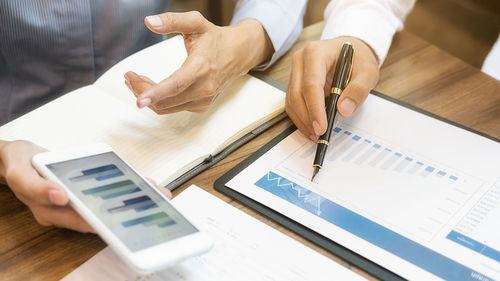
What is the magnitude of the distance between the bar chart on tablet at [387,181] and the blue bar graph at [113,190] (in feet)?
0.62

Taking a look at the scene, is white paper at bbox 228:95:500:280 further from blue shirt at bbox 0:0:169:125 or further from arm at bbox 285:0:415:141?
blue shirt at bbox 0:0:169:125

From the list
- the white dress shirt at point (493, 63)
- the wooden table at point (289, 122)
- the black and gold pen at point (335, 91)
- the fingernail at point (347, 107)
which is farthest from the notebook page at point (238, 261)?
the white dress shirt at point (493, 63)

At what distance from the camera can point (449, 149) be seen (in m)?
0.62

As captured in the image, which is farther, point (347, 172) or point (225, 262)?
point (347, 172)

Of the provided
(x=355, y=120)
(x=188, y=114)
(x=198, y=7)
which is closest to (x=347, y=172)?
(x=355, y=120)

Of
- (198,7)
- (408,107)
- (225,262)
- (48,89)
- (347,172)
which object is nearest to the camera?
(225,262)

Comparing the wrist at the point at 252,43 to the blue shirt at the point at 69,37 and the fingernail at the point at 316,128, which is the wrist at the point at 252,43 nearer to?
the blue shirt at the point at 69,37

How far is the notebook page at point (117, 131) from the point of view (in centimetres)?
56

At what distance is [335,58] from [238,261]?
375 mm

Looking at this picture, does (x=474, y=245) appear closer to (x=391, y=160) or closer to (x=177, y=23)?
(x=391, y=160)

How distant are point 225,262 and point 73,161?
185 mm

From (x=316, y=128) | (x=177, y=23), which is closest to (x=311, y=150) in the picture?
(x=316, y=128)

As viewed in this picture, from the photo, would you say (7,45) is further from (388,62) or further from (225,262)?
(388,62)

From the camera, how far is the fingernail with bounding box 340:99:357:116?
628 mm
